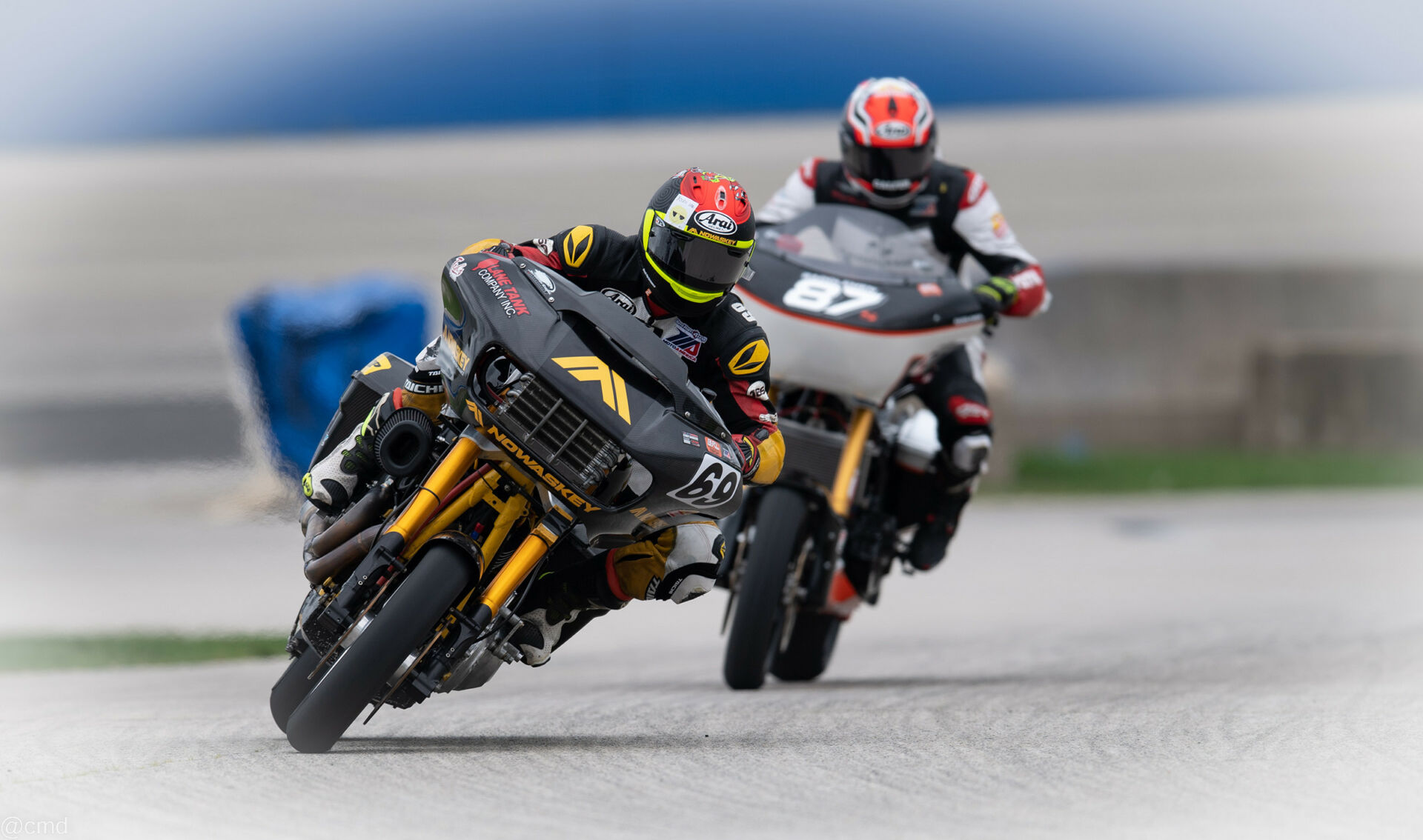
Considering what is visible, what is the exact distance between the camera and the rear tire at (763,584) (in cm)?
709

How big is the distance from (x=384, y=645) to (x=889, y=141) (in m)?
4.07

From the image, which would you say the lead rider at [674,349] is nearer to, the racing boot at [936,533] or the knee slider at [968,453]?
the knee slider at [968,453]

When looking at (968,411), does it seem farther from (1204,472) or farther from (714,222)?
(1204,472)

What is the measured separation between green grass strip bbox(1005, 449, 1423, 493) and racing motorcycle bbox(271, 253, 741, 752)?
49.8 feet

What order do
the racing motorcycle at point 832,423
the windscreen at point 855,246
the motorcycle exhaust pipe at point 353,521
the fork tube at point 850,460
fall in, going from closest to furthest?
1. the motorcycle exhaust pipe at point 353,521
2. the racing motorcycle at point 832,423
3. the fork tube at point 850,460
4. the windscreen at point 855,246

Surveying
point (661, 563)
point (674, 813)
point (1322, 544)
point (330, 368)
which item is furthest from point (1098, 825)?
point (330, 368)

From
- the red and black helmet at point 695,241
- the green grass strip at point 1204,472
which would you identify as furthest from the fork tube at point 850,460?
the green grass strip at point 1204,472

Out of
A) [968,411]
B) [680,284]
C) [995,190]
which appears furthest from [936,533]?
[995,190]

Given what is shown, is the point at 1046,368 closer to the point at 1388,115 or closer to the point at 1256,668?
the point at 1256,668

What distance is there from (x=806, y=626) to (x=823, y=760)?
269 cm

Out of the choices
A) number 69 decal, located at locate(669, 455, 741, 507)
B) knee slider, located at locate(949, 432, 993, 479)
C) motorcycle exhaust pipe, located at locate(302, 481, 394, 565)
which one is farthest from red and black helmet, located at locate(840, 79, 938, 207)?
motorcycle exhaust pipe, located at locate(302, 481, 394, 565)

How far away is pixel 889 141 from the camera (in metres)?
8.07

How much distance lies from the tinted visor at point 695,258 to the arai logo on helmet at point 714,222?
4cm

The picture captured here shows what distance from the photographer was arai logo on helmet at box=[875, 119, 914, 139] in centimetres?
807
